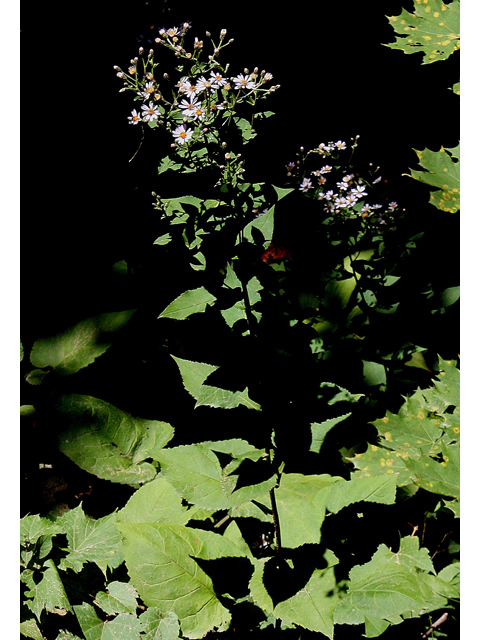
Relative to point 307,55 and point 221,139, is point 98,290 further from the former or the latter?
point 307,55

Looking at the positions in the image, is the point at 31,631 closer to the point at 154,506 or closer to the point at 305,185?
the point at 154,506

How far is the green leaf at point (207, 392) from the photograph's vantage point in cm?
106

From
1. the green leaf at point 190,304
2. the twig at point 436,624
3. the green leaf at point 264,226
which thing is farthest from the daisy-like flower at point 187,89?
the twig at point 436,624

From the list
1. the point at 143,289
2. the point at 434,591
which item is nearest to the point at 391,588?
the point at 434,591

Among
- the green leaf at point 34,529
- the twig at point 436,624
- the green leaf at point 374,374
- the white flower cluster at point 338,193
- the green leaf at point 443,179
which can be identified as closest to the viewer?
the green leaf at point 34,529

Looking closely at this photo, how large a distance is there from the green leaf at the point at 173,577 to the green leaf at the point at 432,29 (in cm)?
170

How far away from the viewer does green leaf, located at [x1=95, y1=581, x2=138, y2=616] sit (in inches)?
43.2

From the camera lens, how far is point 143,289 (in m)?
1.99

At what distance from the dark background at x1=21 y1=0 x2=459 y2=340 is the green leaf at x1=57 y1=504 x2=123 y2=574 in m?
0.81

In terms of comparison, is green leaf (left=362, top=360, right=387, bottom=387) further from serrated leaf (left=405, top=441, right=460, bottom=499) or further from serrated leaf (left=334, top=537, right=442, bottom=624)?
serrated leaf (left=334, top=537, right=442, bottom=624)

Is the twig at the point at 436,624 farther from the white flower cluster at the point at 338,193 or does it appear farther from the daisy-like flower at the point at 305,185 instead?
the daisy-like flower at the point at 305,185

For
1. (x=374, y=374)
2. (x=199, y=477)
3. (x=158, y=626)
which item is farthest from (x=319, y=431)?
(x=374, y=374)

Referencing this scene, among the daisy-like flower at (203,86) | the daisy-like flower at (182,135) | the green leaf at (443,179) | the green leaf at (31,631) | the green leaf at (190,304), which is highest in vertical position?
the daisy-like flower at (203,86)

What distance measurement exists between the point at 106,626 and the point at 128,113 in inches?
97.5
